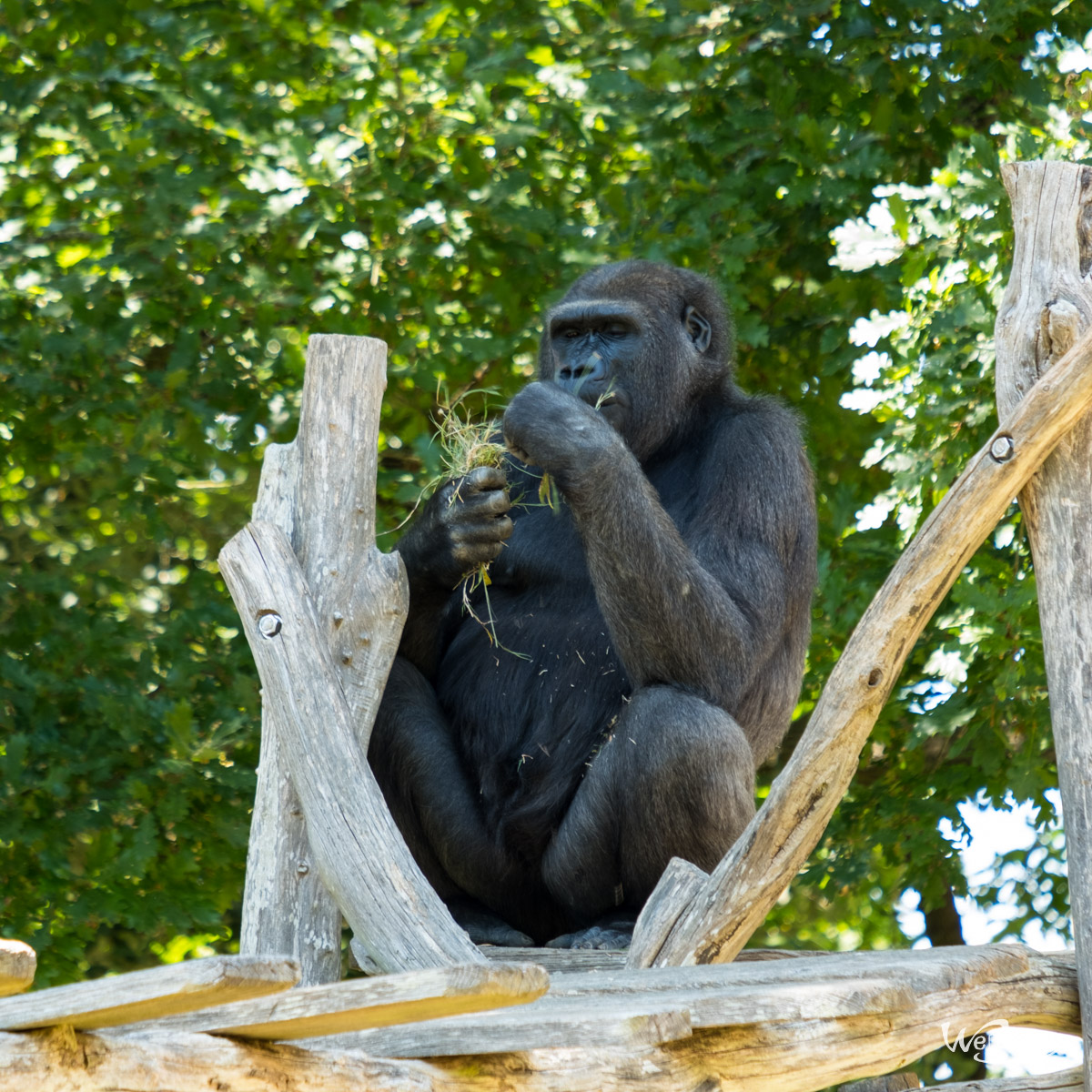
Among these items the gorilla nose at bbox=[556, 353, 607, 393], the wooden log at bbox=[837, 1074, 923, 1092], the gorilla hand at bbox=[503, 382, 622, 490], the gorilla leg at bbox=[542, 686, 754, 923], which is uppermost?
the gorilla nose at bbox=[556, 353, 607, 393]

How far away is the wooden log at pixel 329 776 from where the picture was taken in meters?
Result: 2.96

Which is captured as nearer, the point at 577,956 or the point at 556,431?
the point at 577,956

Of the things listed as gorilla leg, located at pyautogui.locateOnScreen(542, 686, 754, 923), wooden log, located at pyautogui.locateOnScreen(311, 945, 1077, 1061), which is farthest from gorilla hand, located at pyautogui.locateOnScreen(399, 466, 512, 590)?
wooden log, located at pyautogui.locateOnScreen(311, 945, 1077, 1061)

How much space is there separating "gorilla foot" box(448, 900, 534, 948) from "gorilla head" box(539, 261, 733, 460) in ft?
4.53

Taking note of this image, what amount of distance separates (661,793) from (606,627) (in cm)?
70

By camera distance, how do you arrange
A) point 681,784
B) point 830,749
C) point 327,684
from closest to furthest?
point 830,749 < point 327,684 < point 681,784

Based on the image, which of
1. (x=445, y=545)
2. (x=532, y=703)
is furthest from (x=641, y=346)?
(x=532, y=703)

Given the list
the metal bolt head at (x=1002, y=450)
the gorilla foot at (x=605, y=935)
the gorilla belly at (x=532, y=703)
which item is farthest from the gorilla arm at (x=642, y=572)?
the metal bolt head at (x=1002, y=450)

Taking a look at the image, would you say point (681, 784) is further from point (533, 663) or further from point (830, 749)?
point (533, 663)

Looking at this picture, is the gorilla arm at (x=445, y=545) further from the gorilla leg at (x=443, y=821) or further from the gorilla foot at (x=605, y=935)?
the gorilla foot at (x=605, y=935)

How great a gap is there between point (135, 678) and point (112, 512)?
40.5 inches

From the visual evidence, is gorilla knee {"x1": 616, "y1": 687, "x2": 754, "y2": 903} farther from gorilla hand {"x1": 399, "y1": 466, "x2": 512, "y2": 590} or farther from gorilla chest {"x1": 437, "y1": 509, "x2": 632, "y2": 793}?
gorilla hand {"x1": 399, "y1": 466, "x2": 512, "y2": 590}

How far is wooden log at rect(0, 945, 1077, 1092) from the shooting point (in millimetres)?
1851

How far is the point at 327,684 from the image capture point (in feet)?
10.7
